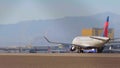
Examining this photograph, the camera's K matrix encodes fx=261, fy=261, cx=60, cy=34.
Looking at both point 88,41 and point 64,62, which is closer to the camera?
point 64,62

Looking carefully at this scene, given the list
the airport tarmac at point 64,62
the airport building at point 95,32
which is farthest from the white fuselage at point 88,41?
the airport tarmac at point 64,62

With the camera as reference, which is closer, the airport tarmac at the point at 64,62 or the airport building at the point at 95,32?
the airport tarmac at the point at 64,62

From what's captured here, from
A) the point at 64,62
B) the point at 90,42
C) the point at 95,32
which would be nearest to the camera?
the point at 64,62

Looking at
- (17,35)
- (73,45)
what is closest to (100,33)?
(73,45)

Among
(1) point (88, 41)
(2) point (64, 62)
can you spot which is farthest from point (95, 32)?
(2) point (64, 62)

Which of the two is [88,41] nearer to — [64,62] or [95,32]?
[95,32]

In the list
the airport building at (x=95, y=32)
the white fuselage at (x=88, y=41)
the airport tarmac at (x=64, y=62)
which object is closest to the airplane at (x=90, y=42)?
the white fuselage at (x=88, y=41)

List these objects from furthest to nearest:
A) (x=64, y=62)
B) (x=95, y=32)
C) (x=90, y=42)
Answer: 1. (x=90, y=42)
2. (x=95, y=32)
3. (x=64, y=62)

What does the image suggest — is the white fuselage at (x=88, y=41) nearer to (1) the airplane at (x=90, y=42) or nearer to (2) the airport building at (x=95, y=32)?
(1) the airplane at (x=90, y=42)

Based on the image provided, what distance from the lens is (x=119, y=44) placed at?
7207 millimetres

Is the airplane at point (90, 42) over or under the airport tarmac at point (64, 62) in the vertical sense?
under

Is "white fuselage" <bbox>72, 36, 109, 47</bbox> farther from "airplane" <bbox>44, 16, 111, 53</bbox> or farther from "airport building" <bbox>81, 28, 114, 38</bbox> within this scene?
"airport building" <bbox>81, 28, 114, 38</bbox>

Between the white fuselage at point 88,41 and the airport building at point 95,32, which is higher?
the airport building at point 95,32

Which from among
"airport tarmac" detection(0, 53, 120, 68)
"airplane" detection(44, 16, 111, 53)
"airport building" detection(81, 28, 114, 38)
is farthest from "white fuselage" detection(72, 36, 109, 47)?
"airport tarmac" detection(0, 53, 120, 68)
